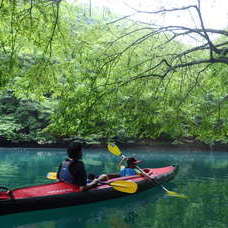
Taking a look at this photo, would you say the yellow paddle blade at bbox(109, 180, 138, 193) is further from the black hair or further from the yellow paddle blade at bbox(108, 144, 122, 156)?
the black hair

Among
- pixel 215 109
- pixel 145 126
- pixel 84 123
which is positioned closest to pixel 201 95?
pixel 215 109

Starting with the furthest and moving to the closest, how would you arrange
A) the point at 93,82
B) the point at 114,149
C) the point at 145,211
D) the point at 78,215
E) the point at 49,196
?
the point at 114,149
the point at 145,211
the point at 78,215
the point at 49,196
the point at 93,82

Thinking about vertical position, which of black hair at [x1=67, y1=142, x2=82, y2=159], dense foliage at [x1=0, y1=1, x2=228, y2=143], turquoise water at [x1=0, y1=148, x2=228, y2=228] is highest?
dense foliage at [x1=0, y1=1, x2=228, y2=143]

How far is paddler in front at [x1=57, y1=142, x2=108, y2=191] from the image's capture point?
629 centimetres

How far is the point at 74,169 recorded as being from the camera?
656cm

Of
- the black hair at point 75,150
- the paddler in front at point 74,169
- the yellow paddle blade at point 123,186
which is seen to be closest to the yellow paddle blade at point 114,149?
the yellow paddle blade at point 123,186

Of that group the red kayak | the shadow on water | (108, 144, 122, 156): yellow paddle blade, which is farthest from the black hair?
(108, 144, 122, 156): yellow paddle blade

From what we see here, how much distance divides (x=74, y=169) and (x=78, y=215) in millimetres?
975

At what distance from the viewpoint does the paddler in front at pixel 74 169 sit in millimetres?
6285

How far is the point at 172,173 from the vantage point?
10.6m

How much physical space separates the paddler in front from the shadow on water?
51 centimetres

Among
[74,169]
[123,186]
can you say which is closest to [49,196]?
[74,169]

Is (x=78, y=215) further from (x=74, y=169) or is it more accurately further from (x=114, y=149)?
(x=114, y=149)

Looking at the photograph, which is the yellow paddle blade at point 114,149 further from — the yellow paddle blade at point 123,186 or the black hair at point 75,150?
the black hair at point 75,150
